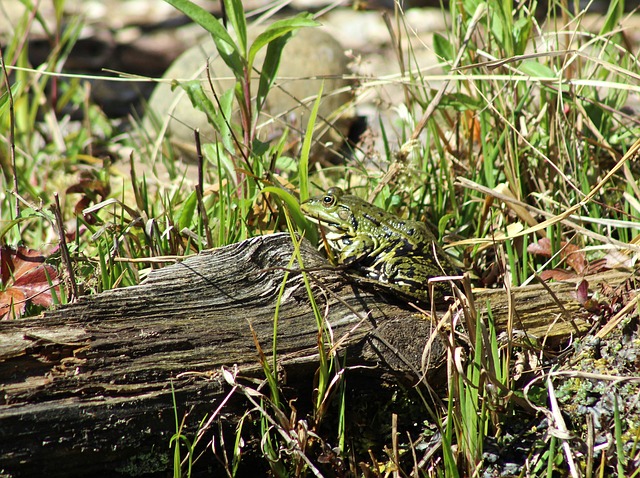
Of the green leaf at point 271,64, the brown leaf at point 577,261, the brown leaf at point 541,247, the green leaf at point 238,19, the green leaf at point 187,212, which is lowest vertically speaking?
the brown leaf at point 577,261

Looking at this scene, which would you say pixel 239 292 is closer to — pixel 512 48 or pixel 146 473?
pixel 146 473

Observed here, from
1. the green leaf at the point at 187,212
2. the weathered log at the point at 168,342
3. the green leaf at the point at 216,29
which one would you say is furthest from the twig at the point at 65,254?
the green leaf at the point at 216,29

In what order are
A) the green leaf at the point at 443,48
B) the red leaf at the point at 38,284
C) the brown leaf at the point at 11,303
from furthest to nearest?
the green leaf at the point at 443,48 → the red leaf at the point at 38,284 → the brown leaf at the point at 11,303

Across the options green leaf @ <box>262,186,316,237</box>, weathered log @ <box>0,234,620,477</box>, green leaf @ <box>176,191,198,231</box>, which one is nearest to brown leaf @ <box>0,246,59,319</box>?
weathered log @ <box>0,234,620,477</box>

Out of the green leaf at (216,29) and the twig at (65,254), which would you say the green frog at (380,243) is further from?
the twig at (65,254)

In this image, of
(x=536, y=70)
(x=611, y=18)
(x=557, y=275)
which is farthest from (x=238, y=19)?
(x=611, y=18)

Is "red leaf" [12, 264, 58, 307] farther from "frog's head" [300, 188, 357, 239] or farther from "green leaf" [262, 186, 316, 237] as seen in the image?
"frog's head" [300, 188, 357, 239]
